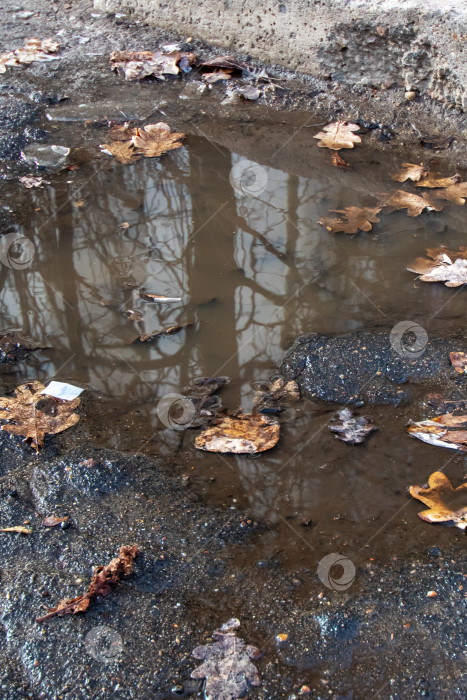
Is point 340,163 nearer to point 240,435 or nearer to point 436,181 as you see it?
point 436,181

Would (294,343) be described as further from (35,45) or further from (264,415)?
(35,45)

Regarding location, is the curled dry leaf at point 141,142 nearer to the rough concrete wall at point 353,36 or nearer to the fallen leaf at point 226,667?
the rough concrete wall at point 353,36

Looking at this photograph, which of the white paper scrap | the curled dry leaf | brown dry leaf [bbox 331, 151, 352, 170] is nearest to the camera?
the white paper scrap

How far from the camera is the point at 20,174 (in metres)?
4.86

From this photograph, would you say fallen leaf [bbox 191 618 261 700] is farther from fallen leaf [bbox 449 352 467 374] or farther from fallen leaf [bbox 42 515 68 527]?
fallen leaf [bbox 449 352 467 374]

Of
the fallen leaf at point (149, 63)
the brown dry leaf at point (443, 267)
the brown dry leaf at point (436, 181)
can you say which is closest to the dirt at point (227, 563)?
the brown dry leaf at point (443, 267)

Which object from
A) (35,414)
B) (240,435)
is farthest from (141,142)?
(240,435)

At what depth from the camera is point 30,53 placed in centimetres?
643

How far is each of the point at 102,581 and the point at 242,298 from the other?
73.8 inches

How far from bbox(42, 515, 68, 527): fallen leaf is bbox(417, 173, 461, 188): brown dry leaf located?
334cm

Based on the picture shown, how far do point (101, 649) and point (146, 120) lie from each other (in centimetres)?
441

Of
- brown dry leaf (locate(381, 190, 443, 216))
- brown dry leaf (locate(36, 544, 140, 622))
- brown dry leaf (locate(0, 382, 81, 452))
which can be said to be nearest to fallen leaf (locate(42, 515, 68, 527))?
brown dry leaf (locate(36, 544, 140, 622))

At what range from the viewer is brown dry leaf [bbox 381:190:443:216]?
14.4 ft

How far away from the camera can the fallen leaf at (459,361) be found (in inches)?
129
